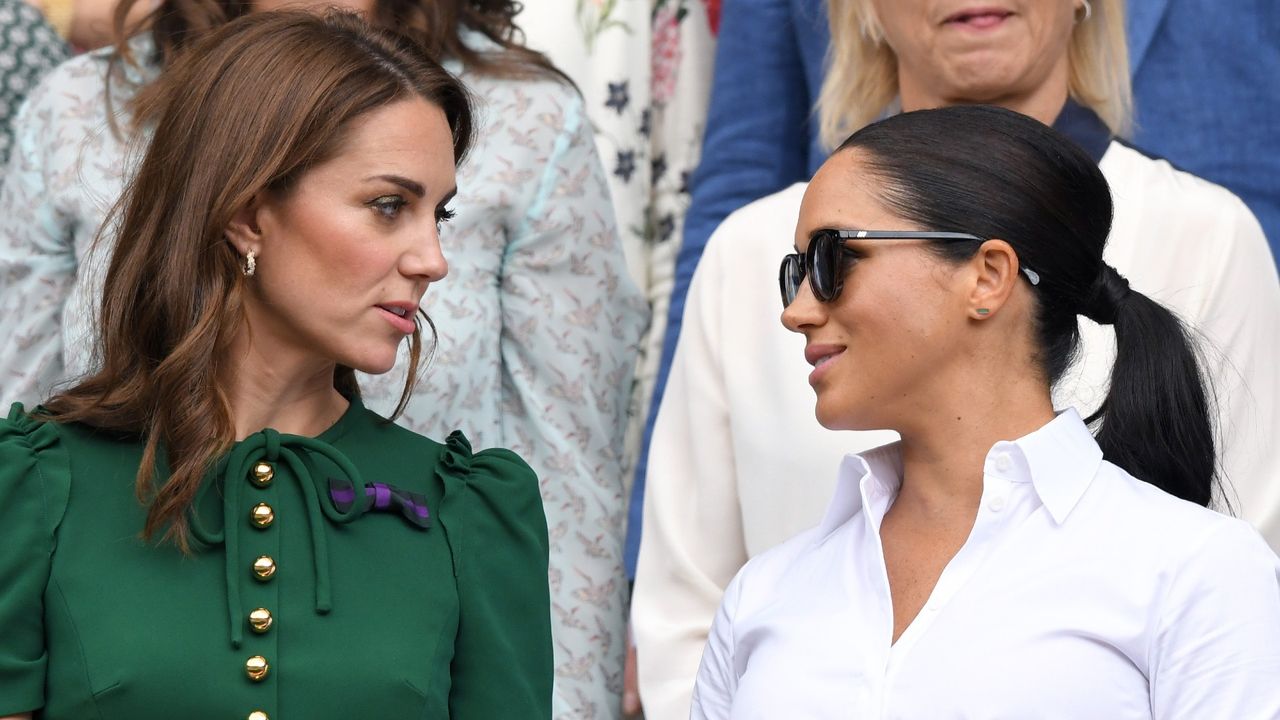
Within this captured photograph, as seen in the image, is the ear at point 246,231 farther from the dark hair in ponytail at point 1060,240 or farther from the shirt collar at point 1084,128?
the shirt collar at point 1084,128

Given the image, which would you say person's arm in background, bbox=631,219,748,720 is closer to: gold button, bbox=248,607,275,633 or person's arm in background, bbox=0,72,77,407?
gold button, bbox=248,607,275,633

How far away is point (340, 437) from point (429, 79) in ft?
1.73

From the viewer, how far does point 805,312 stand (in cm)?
244

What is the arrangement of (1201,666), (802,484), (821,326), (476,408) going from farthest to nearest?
(476,408) < (802,484) < (821,326) < (1201,666)

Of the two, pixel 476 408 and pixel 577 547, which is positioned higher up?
pixel 476 408

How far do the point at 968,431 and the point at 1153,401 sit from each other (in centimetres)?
27

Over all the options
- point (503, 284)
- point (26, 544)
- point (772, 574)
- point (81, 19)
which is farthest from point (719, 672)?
point (81, 19)

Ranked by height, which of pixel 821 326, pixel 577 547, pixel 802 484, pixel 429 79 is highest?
pixel 429 79

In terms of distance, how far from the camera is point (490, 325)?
3.40 metres

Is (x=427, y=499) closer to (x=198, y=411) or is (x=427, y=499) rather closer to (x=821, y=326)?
(x=198, y=411)

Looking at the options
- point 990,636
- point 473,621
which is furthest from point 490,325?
point 990,636

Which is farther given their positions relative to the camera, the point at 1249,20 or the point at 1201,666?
the point at 1249,20

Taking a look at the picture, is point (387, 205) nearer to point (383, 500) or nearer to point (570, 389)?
point (383, 500)

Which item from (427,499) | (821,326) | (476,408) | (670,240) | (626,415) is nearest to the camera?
(821,326)
